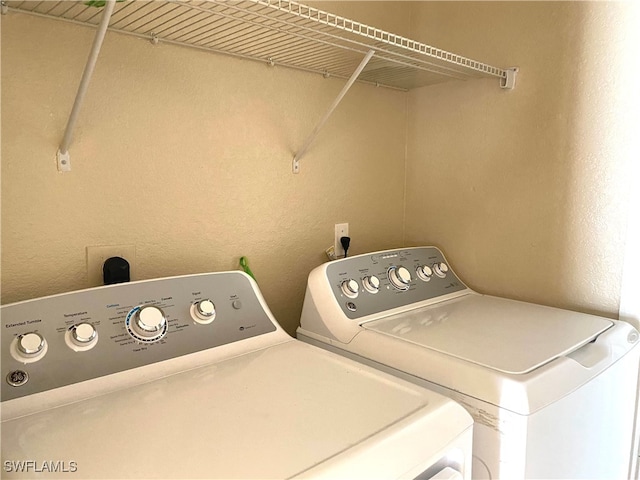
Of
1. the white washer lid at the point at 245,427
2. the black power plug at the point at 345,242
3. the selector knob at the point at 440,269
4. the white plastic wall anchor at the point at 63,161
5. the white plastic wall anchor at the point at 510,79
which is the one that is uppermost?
the white plastic wall anchor at the point at 510,79

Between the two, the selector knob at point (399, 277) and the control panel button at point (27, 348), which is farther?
the selector knob at point (399, 277)

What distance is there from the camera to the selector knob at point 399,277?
4.11ft

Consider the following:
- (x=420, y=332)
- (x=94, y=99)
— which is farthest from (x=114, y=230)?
(x=420, y=332)

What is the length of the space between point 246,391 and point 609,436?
810 millimetres

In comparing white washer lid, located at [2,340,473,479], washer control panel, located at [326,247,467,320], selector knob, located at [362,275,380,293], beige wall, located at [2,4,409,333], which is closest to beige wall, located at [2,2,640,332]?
beige wall, located at [2,4,409,333]

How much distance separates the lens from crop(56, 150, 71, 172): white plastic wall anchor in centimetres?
92

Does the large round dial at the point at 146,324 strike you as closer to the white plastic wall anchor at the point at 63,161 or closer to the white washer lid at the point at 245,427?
the white washer lid at the point at 245,427

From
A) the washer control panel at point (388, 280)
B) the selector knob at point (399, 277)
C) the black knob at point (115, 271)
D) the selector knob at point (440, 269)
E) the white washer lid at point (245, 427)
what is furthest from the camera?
the selector knob at point (440, 269)

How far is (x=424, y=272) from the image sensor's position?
1356 mm

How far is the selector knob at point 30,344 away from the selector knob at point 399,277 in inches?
32.0

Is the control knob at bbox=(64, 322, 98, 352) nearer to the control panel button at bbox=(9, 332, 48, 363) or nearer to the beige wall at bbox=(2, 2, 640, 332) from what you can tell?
the control panel button at bbox=(9, 332, 48, 363)

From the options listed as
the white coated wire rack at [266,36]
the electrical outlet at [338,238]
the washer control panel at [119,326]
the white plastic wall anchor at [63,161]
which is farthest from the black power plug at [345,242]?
the white plastic wall anchor at [63,161]

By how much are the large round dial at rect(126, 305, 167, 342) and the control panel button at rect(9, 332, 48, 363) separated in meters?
0.14

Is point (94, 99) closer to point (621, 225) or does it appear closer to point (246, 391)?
point (246, 391)
